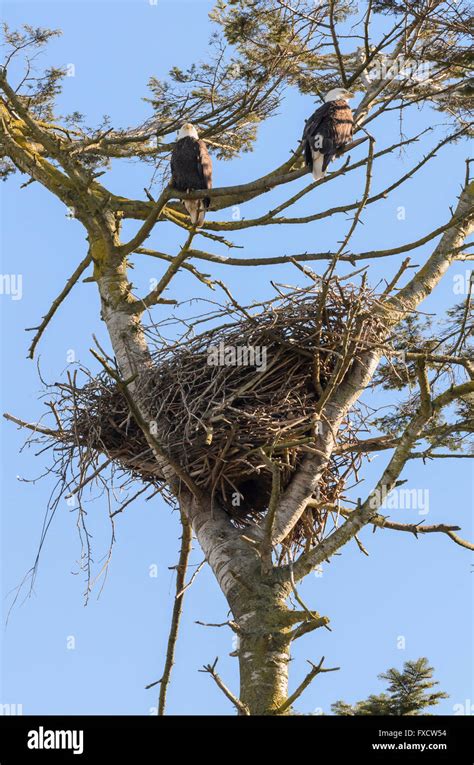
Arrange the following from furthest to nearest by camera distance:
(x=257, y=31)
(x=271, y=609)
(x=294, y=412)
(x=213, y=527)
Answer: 1. (x=257, y=31)
2. (x=294, y=412)
3. (x=213, y=527)
4. (x=271, y=609)

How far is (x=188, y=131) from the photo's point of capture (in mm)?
9500

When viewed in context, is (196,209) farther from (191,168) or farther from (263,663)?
(263,663)

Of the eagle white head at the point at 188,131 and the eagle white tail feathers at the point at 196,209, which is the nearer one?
the eagle white tail feathers at the point at 196,209

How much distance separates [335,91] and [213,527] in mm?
4061

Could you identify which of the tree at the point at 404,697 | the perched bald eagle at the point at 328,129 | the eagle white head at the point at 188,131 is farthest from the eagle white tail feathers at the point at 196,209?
the tree at the point at 404,697

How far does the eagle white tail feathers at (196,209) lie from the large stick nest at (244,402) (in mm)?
1918

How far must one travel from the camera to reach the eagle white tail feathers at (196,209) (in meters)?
9.27

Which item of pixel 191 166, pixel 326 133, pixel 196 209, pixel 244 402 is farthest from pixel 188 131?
pixel 244 402

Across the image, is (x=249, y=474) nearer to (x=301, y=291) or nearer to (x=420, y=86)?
(x=301, y=291)

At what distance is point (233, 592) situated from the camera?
6.18m

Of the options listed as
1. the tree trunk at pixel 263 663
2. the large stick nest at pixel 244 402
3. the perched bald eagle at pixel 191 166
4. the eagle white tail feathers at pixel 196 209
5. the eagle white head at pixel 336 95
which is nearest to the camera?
the tree trunk at pixel 263 663

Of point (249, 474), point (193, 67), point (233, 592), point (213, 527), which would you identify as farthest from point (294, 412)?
point (193, 67)

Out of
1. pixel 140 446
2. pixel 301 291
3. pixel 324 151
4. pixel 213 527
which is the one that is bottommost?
pixel 213 527

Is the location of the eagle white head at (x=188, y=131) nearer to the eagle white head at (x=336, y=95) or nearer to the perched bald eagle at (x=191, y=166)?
the perched bald eagle at (x=191, y=166)
